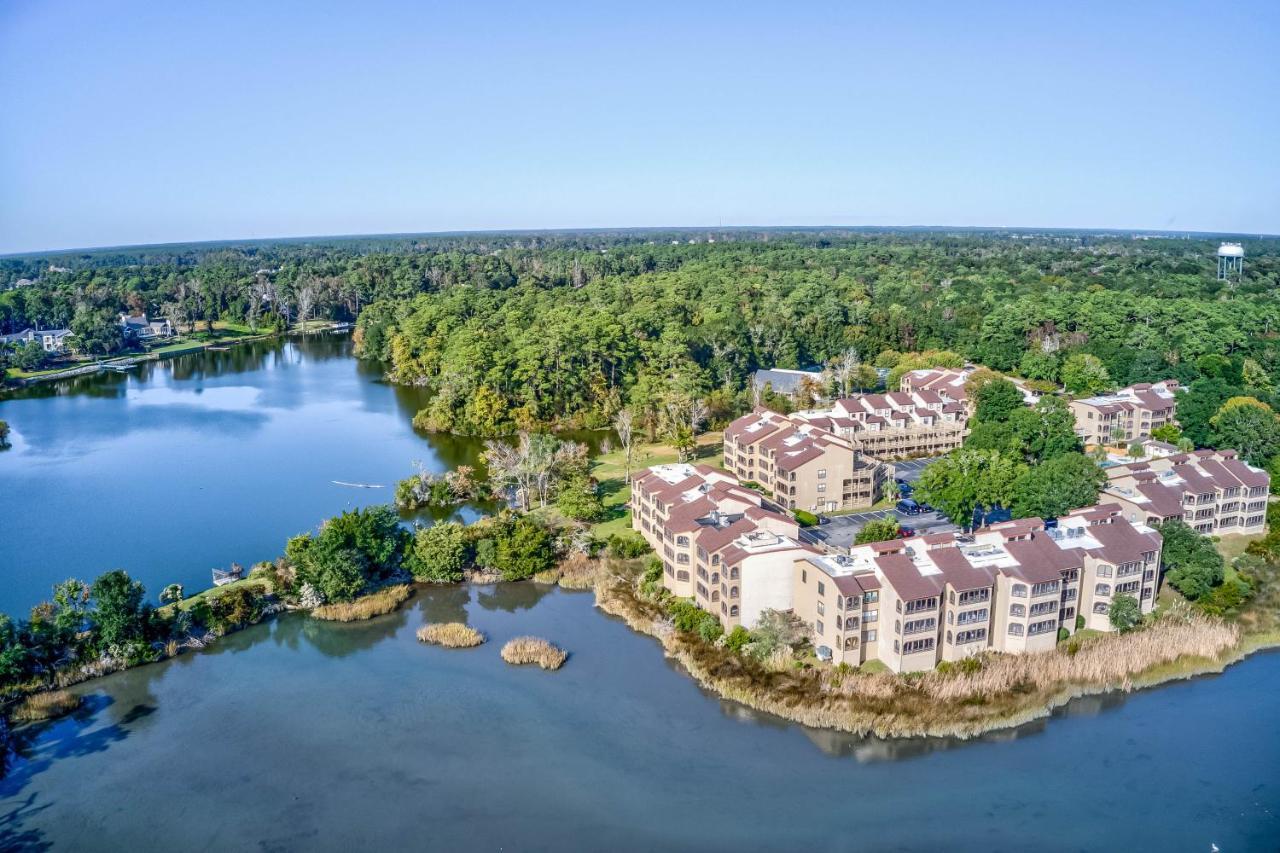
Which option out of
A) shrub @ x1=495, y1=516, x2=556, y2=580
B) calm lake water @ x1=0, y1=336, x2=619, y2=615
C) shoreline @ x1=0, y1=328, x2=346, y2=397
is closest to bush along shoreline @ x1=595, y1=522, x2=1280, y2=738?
shrub @ x1=495, y1=516, x2=556, y2=580

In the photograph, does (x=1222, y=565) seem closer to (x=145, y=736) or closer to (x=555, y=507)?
(x=555, y=507)

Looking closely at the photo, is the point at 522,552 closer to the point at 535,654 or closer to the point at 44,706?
the point at 535,654

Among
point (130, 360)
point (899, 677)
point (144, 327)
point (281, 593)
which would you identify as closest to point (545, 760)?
point (899, 677)

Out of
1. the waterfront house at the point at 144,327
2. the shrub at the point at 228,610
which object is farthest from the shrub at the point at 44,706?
the waterfront house at the point at 144,327

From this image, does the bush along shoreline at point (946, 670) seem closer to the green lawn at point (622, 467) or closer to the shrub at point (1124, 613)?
the shrub at point (1124, 613)

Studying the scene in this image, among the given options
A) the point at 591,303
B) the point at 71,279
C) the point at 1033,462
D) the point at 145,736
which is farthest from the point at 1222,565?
the point at 71,279
